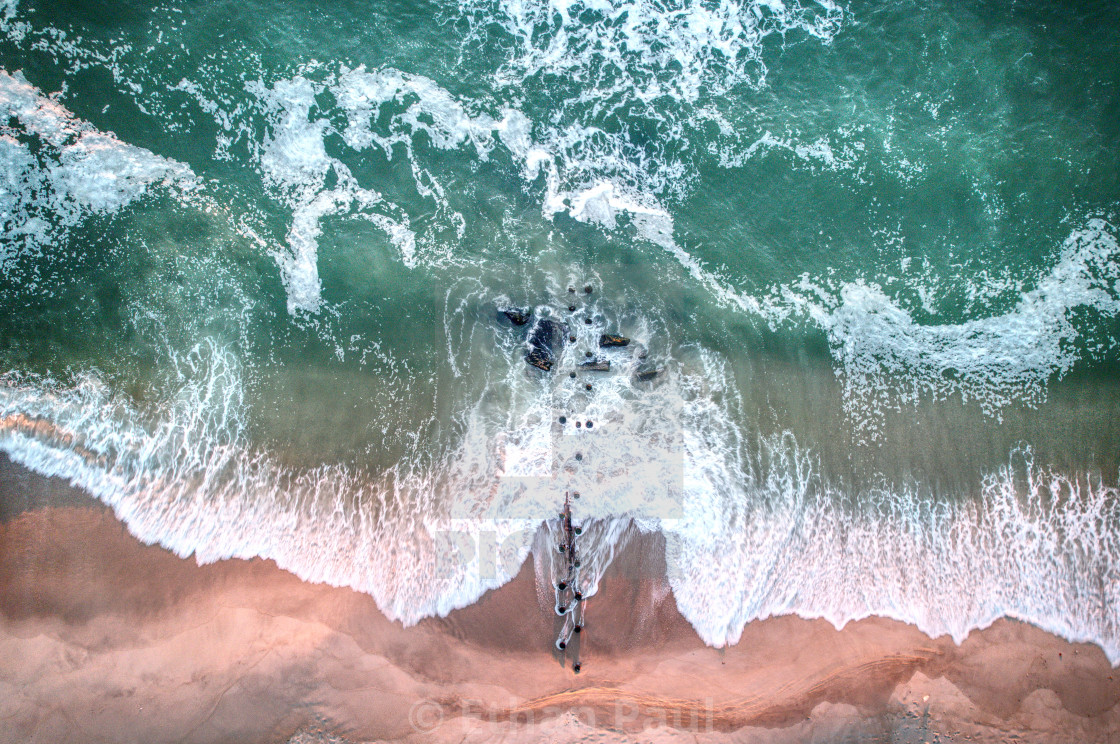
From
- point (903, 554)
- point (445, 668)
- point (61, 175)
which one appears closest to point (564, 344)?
point (445, 668)

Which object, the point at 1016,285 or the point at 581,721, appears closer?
the point at 581,721

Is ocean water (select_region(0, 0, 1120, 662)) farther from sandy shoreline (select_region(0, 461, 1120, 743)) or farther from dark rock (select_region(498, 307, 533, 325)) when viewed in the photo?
sandy shoreline (select_region(0, 461, 1120, 743))

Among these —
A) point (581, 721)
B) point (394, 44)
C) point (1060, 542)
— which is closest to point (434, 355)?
point (394, 44)

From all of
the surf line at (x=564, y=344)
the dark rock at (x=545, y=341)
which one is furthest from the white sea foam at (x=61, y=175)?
the dark rock at (x=545, y=341)

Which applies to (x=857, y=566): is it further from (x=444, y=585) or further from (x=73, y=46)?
(x=73, y=46)

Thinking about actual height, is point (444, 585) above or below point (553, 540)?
Answer: below

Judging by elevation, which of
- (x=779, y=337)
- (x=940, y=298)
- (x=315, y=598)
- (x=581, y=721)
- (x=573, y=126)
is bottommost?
(x=581, y=721)

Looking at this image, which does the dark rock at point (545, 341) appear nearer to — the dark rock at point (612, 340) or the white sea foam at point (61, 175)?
the dark rock at point (612, 340)
